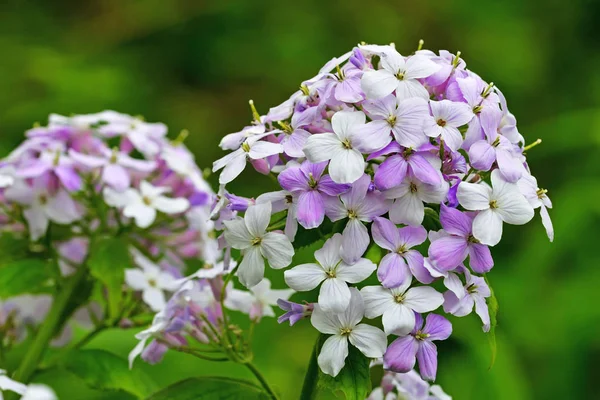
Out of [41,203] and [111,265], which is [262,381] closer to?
[111,265]

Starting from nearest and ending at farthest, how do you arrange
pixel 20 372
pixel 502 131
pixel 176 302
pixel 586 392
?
1. pixel 502 131
2. pixel 176 302
3. pixel 20 372
4. pixel 586 392

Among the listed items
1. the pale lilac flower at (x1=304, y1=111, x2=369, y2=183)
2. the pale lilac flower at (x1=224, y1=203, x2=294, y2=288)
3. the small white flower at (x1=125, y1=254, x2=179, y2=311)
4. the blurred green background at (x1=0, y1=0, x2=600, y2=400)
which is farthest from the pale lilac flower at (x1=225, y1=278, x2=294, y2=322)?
the blurred green background at (x1=0, y1=0, x2=600, y2=400)

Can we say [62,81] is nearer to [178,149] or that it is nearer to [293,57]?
[293,57]

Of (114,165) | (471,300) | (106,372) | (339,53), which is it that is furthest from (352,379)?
(339,53)

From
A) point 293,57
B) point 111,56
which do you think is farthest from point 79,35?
point 293,57

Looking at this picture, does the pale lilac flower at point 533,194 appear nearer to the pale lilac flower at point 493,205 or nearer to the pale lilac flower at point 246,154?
the pale lilac flower at point 493,205

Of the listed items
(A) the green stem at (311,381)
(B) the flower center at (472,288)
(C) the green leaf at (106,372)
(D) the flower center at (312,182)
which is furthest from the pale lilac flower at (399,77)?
(C) the green leaf at (106,372)
